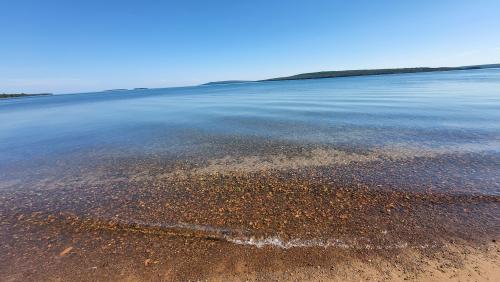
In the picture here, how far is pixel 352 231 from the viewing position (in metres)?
5.44

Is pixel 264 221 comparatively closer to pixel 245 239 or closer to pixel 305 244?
pixel 245 239

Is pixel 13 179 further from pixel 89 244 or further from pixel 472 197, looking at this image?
pixel 472 197

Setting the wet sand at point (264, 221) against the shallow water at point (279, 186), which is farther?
the shallow water at point (279, 186)

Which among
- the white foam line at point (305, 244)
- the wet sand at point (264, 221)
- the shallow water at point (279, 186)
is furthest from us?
the shallow water at point (279, 186)

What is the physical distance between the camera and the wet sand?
4.52 meters

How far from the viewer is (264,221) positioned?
5.99 m

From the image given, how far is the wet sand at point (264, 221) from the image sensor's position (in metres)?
4.52

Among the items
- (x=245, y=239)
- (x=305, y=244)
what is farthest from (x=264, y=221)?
(x=305, y=244)

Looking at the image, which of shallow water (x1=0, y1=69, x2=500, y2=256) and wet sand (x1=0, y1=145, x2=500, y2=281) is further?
shallow water (x1=0, y1=69, x2=500, y2=256)

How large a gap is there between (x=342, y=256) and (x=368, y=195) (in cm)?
283

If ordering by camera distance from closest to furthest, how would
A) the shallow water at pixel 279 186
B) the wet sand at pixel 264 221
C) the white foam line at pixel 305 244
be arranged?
the wet sand at pixel 264 221 < the white foam line at pixel 305 244 < the shallow water at pixel 279 186

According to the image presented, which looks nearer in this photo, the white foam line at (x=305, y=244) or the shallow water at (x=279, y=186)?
the white foam line at (x=305, y=244)

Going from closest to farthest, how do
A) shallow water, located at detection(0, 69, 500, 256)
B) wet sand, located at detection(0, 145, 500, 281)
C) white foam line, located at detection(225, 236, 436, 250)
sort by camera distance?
wet sand, located at detection(0, 145, 500, 281)
white foam line, located at detection(225, 236, 436, 250)
shallow water, located at detection(0, 69, 500, 256)

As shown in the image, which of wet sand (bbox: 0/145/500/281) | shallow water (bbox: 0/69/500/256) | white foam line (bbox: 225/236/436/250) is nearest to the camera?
wet sand (bbox: 0/145/500/281)
